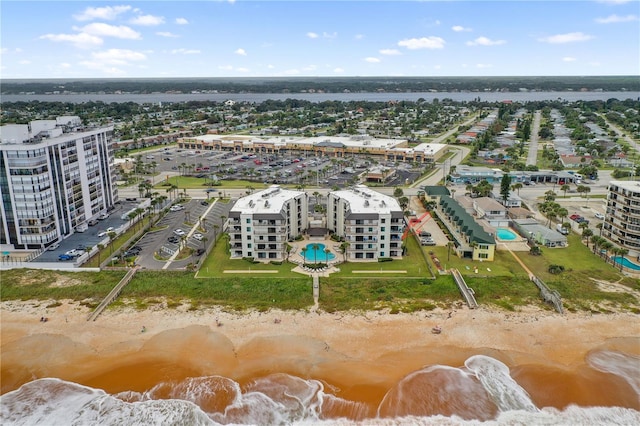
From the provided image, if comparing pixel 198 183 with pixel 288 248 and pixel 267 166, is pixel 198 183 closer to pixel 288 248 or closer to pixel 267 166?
pixel 267 166

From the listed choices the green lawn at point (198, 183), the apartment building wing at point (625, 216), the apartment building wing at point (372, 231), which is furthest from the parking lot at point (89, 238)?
the apartment building wing at point (625, 216)

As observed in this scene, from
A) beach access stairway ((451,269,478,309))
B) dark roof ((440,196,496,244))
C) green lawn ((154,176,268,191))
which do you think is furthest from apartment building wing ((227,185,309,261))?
green lawn ((154,176,268,191))

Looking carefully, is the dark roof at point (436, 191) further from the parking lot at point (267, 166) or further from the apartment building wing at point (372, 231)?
the apartment building wing at point (372, 231)

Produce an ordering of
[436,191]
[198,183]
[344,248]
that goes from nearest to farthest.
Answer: [344,248] → [436,191] → [198,183]

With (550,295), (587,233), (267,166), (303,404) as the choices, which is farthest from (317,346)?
(267,166)

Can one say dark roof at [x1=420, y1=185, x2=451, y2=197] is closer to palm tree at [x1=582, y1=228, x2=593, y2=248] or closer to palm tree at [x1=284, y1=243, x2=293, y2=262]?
palm tree at [x1=582, y1=228, x2=593, y2=248]

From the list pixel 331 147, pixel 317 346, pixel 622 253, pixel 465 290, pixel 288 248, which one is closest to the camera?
pixel 317 346

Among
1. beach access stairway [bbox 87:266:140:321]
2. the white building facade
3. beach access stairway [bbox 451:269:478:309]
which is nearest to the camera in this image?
beach access stairway [bbox 87:266:140:321]
